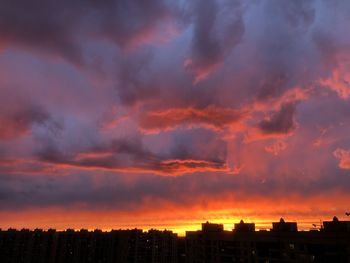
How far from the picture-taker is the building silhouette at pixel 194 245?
77688mm

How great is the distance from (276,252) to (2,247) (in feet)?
559

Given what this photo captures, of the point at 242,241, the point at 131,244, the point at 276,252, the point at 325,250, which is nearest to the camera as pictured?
the point at 325,250

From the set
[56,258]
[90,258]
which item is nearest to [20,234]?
[56,258]

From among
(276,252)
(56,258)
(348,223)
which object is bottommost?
(56,258)

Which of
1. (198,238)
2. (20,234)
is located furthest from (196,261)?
(20,234)

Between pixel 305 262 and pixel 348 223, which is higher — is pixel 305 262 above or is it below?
below

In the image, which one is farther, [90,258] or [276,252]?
[90,258]

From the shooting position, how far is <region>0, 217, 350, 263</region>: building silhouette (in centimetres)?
7769

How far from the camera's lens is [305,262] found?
78.8 m

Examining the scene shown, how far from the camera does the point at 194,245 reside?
413ft

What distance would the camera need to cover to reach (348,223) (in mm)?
81000

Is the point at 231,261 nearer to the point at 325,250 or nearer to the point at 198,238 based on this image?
the point at 198,238

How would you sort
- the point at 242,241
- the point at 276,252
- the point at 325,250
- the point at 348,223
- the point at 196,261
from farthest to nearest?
the point at 196,261 → the point at 242,241 → the point at 276,252 → the point at 348,223 → the point at 325,250

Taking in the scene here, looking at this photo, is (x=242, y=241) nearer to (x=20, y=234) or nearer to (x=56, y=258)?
(x=56, y=258)
